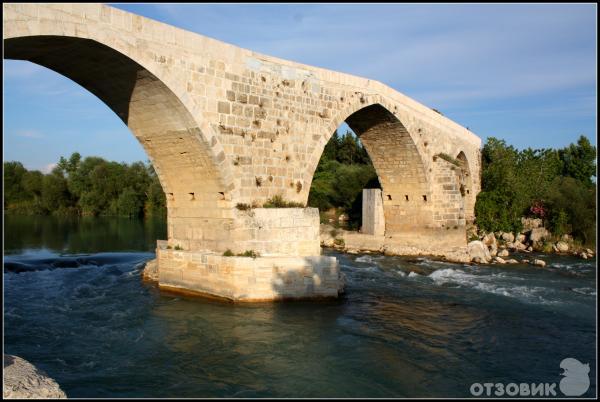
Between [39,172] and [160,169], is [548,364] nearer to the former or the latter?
[160,169]

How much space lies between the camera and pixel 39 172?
42562 mm

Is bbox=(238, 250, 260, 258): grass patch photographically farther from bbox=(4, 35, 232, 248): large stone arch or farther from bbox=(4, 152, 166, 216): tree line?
bbox=(4, 152, 166, 216): tree line

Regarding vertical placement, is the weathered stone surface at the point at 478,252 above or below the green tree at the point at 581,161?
below

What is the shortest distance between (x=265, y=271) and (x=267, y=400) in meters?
3.37

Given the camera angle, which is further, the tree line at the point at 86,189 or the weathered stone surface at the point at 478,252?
the tree line at the point at 86,189

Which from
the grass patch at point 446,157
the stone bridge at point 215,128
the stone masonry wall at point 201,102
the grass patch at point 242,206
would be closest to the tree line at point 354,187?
the grass patch at point 446,157

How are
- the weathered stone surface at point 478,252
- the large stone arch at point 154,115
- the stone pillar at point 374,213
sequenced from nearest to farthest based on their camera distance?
1. the large stone arch at point 154,115
2. the weathered stone surface at point 478,252
3. the stone pillar at point 374,213

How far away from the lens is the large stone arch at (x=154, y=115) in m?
6.23

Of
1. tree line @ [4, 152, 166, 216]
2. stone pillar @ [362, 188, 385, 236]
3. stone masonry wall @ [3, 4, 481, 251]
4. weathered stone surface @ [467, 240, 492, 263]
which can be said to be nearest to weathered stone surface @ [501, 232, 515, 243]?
weathered stone surface @ [467, 240, 492, 263]

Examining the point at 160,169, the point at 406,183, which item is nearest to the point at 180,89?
the point at 160,169

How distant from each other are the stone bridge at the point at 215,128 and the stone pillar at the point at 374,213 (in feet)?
18.6

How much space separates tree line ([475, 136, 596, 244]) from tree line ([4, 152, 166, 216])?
23.4 metres

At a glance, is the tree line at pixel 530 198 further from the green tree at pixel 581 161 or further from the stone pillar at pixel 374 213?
the green tree at pixel 581 161

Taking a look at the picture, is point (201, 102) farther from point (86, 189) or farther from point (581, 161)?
point (86, 189)
